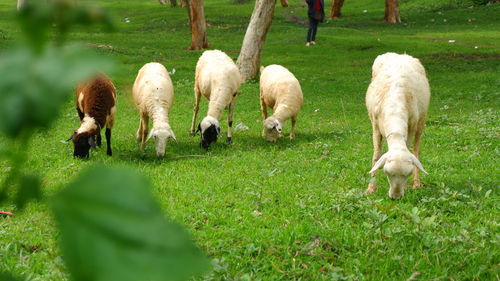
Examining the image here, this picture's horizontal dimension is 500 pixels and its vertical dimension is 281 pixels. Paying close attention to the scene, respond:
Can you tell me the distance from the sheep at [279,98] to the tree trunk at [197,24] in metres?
12.0

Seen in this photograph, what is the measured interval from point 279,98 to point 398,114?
487cm

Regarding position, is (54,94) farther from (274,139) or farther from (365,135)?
(365,135)

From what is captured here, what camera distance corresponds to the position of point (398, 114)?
634 centimetres

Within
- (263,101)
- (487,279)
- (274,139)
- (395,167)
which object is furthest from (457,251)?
(263,101)

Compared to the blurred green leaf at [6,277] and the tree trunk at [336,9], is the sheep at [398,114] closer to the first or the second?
the blurred green leaf at [6,277]

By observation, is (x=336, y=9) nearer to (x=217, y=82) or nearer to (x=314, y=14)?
(x=314, y=14)

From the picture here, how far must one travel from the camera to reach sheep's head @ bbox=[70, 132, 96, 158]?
841cm

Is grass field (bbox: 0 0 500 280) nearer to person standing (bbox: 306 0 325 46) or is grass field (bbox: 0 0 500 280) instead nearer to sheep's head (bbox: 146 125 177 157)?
sheep's head (bbox: 146 125 177 157)

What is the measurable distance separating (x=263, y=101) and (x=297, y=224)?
717 centimetres

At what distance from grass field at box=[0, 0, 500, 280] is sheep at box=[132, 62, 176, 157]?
36 cm

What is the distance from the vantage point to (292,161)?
8.47 meters

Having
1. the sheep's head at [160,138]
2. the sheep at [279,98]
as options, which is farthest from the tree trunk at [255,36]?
the sheep's head at [160,138]

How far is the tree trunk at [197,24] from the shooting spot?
2280cm

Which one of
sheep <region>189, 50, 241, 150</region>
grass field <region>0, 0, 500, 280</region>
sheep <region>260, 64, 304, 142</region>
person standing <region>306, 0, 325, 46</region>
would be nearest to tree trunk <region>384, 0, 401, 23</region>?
person standing <region>306, 0, 325, 46</region>
